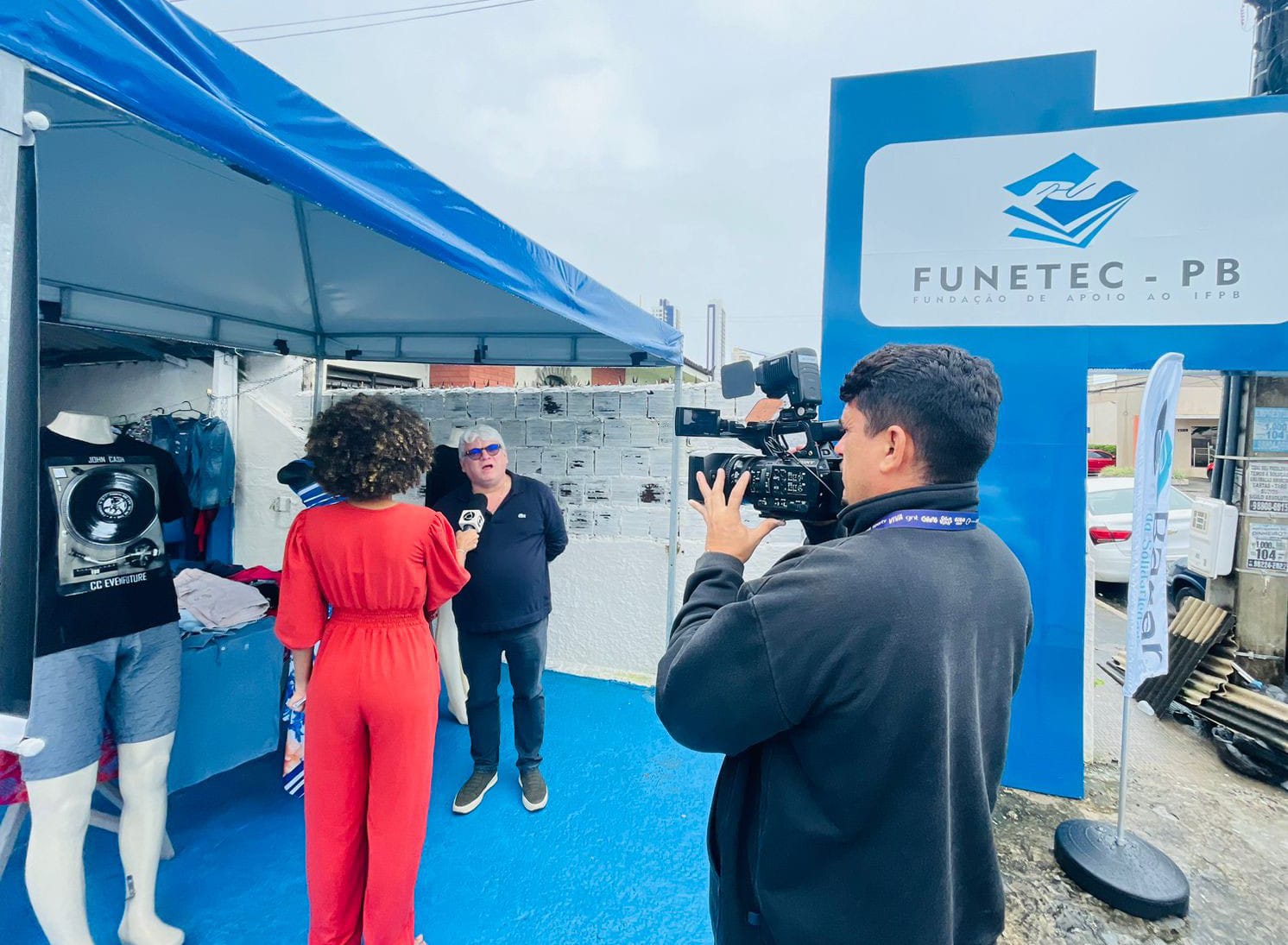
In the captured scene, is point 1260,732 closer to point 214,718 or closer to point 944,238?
point 944,238

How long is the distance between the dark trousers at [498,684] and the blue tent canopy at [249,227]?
133cm

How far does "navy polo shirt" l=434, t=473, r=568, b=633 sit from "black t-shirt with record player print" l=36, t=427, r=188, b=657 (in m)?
0.95

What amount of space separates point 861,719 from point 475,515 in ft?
6.36

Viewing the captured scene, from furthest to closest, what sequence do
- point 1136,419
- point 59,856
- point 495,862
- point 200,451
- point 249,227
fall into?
point 1136,419 → point 200,451 → point 249,227 → point 495,862 → point 59,856

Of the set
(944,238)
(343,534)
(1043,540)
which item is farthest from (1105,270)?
(343,534)

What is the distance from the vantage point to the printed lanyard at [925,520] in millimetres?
893

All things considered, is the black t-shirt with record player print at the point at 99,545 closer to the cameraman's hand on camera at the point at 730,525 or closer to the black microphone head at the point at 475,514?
the black microphone head at the point at 475,514

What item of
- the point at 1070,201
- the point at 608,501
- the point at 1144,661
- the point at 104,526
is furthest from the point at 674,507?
the point at 104,526

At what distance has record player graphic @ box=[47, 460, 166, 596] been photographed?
1639 mm

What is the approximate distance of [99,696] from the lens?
1667 mm

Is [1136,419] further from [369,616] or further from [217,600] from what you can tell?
[217,600]

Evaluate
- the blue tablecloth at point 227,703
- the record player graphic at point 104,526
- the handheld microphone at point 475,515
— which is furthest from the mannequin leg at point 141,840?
the handheld microphone at point 475,515

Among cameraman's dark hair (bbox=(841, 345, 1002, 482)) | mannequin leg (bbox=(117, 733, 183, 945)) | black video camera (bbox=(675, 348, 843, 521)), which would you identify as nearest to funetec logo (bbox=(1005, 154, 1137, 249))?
black video camera (bbox=(675, 348, 843, 521))

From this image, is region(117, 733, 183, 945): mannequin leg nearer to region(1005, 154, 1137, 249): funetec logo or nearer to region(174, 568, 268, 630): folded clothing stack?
region(174, 568, 268, 630): folded clothing stack
